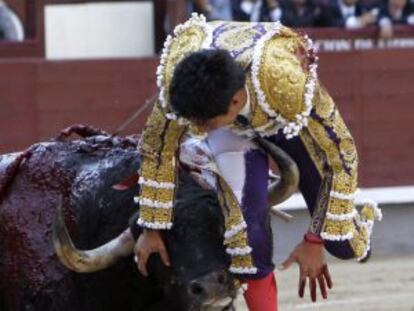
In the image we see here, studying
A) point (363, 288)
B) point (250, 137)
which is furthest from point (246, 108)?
point (363, 288)

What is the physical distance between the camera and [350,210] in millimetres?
3598

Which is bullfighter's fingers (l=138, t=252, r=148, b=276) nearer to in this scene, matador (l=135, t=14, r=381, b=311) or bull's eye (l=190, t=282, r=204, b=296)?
matador (l=135, t=14, r=381, b=311)

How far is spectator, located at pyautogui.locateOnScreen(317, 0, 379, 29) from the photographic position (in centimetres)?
855

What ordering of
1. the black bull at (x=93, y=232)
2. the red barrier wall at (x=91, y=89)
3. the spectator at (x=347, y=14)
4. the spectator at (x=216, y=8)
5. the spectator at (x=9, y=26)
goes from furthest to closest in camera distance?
1. the spectator at (x=347, y=14)
2. the spectator at (x=9, y=26)
3. the spectator at (x=216, y=8)
4. the red barrier wall at (x=91, y=89)
5. the black bull at (x=93, y=232)

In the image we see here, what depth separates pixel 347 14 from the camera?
28.5 feet

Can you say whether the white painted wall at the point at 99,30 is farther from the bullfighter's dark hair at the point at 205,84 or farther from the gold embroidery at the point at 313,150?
the bullfighter's dark hair at the point at 205,84

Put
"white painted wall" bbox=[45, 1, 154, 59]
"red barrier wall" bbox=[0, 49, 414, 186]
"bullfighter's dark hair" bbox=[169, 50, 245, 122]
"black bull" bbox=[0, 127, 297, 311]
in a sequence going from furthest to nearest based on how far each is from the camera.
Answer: "white painted wall" bbox=[45, 1, 154, 59], "red barrier wall" bbox=[0, 49, 414, 186], "black bull" bbox=[0, 127, 297, 311], "bullfighter's dark hair" bbox=[169, 50, 245, 122]

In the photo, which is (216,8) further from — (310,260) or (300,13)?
(310,260)

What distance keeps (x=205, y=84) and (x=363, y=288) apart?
159 inches

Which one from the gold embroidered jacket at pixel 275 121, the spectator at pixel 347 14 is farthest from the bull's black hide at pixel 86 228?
the spectator at pixel 347 14

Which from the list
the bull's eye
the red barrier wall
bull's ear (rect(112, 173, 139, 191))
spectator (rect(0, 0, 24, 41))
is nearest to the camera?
the bull's eye

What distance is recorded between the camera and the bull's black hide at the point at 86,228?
361 cm

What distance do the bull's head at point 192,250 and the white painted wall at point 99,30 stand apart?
5.17m

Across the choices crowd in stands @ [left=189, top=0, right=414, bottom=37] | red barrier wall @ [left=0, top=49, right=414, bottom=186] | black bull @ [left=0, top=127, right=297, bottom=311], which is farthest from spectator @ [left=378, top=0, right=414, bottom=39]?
black bull @ [left=0, top=127, right=297, bottom=311]
